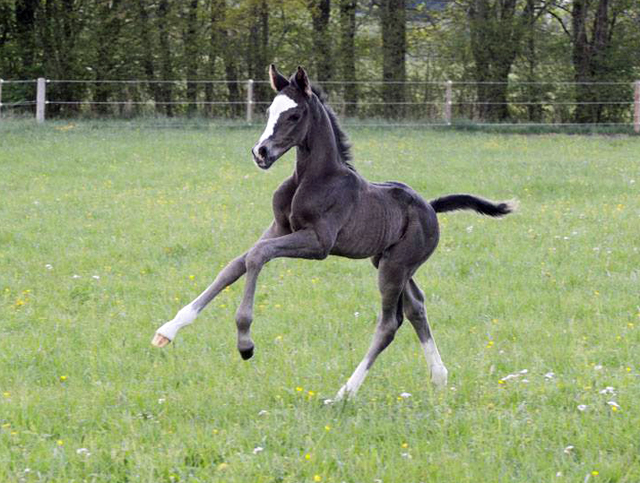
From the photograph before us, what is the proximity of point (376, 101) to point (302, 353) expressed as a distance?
76.8 ft

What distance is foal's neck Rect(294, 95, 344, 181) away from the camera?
5484 millimetres

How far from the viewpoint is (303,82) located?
533cm

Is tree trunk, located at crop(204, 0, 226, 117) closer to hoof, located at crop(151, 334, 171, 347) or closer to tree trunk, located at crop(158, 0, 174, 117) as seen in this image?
tree trunk, located at crop(158, 0, 174, 117)

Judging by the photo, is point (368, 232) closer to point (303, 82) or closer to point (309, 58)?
point (303, 82)

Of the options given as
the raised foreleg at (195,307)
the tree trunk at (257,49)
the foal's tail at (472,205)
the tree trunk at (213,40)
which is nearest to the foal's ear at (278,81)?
the raised foreleg at (195,307)

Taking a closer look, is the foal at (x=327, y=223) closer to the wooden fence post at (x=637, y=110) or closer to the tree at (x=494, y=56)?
the wooden fence post at (x=637, y=110)

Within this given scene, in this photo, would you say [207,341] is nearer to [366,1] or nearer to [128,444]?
[128,444]

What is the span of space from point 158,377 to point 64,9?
2503 centimetres

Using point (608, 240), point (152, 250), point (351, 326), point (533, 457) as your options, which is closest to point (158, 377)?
point (351, 326)

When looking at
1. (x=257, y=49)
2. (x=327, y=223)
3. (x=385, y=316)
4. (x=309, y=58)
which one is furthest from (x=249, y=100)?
(x=327, y=223)

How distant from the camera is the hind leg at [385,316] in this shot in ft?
19.0

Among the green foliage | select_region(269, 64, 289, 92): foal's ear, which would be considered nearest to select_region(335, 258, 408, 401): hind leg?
select_region(269, 64, 289, 92): foal's ear

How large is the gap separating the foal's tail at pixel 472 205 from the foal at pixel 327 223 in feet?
0.78

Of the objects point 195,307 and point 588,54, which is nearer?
point 195,307
